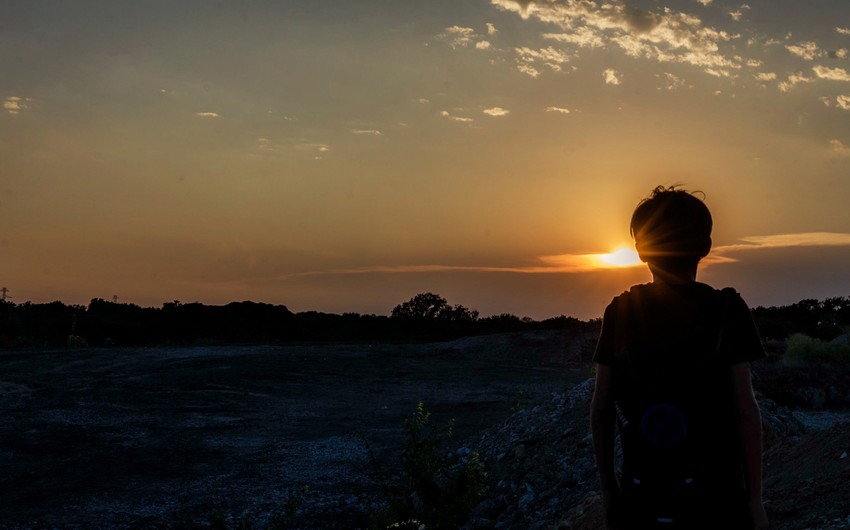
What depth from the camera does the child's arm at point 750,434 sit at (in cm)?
276

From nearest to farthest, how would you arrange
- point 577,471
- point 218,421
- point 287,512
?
point 287,512 < point 577,471 < point 218,421

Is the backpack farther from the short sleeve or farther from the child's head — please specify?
the child's head

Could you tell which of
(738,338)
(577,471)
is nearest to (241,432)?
(577,471)

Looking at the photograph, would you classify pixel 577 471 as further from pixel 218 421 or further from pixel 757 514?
pixel 218 421

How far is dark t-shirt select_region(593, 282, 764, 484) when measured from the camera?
9.00 ft

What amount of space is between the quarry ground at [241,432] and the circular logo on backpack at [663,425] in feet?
10.3

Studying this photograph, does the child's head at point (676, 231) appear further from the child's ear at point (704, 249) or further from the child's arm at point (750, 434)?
the child's arm at point (750, 434)

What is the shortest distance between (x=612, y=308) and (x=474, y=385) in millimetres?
19132

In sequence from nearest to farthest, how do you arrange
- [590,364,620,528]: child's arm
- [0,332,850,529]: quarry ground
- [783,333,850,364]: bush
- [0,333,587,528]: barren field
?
1. [590,364,620,528]: child's arm
2. [0,332,850,529]: quarry ground
3. [0,333,587,528]: barren field
4. [783,333,850,364]: bush

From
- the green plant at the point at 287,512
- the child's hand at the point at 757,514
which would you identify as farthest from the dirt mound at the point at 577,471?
the child's hand at the point at 757,514

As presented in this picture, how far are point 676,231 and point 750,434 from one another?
75 cm

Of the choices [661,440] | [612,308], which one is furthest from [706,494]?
[612,308]

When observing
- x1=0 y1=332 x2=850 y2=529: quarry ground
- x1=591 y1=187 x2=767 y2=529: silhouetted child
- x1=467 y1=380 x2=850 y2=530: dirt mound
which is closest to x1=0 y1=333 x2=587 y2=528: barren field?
x1=0 y1=332 x2=850 y2=529: quarry ground

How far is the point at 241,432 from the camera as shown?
1459cm
